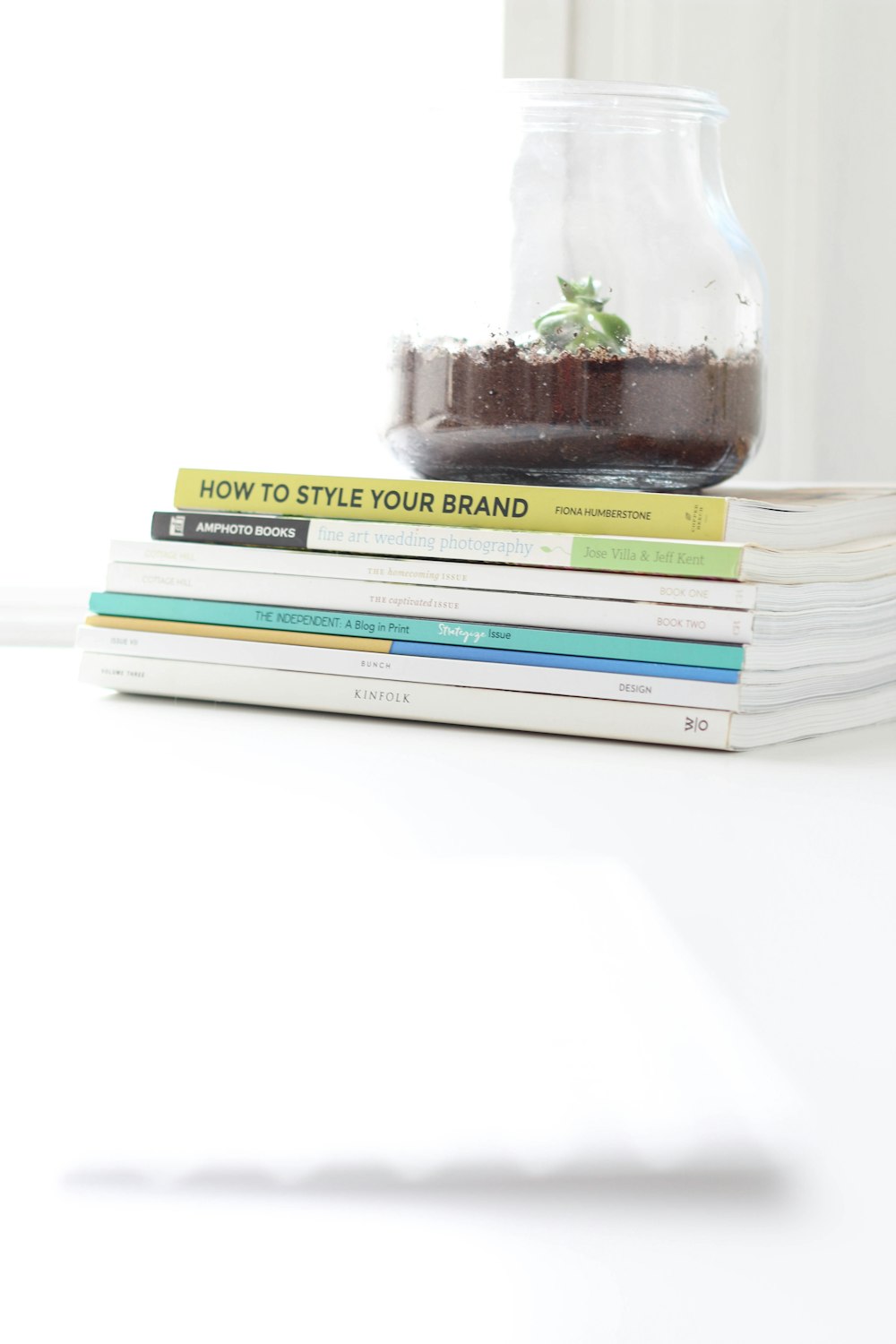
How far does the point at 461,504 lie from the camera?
2.77 ft

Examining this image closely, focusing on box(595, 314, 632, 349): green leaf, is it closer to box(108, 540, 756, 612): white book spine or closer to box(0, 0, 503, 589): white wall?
box(108, 540, 756, 612): white book spine

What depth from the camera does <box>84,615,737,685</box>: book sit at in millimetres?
792

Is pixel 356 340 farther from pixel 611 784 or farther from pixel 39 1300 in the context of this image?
pixel 39 1300

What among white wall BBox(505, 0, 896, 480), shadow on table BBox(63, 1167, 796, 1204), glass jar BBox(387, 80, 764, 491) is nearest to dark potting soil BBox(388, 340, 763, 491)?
glass jar BBox(387, 80, 764, 491)

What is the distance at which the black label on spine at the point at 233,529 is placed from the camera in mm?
882

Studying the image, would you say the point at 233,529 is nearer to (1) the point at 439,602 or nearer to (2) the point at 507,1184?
(1) the point at 439,602

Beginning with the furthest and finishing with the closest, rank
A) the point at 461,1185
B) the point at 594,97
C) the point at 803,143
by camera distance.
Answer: the point at 803,143 → the point at 594,97 → the point at 461,1185

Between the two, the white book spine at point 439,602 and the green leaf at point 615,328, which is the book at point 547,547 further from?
the green leaf at point 615,328

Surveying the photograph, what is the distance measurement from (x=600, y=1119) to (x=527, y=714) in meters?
0.50

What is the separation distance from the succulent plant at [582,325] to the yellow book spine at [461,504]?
9cm

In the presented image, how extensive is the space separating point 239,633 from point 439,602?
0.14m

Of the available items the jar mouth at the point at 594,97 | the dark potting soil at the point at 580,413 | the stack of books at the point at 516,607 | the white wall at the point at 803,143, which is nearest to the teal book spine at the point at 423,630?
the stack of books at the point at 516,607

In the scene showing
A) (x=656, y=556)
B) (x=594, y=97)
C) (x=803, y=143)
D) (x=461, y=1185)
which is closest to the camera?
(x=461, y=1185)

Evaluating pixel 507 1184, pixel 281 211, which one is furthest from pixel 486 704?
pixel 281 211
